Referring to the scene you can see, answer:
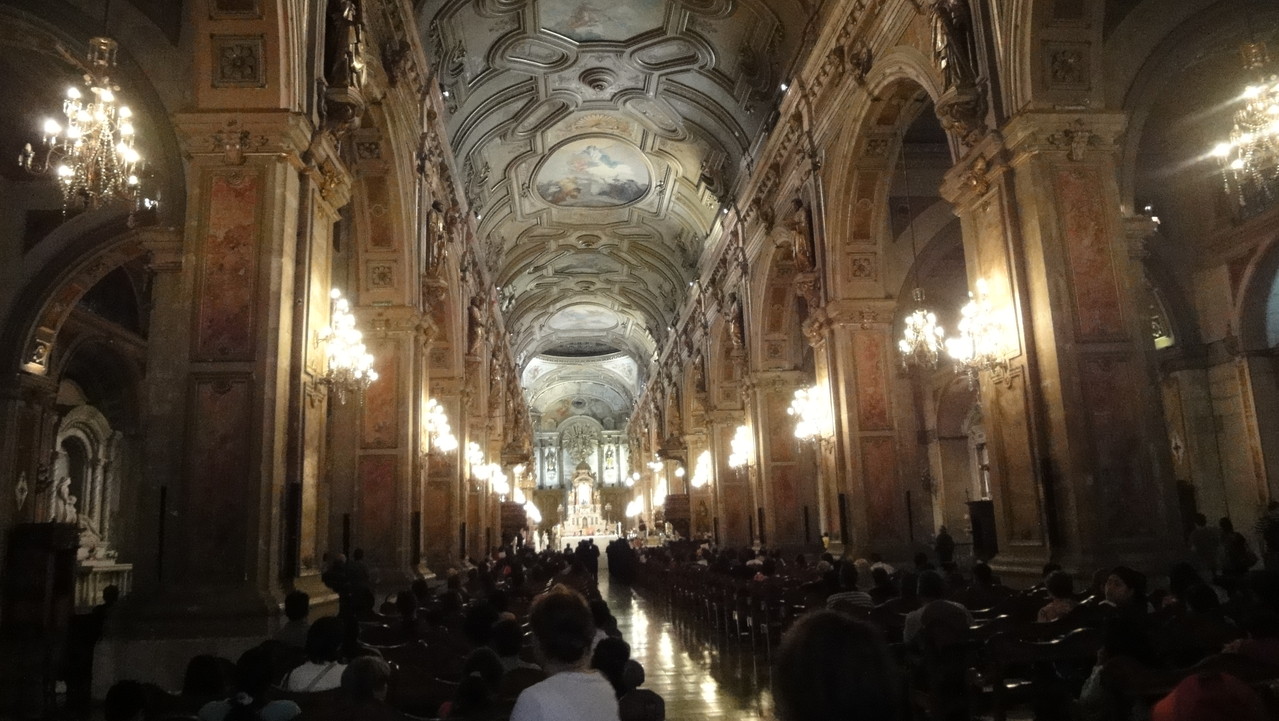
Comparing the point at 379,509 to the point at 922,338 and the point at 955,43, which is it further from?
the point at 955,43

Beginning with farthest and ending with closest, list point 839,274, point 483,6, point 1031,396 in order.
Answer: point 483,6
point 839,274
point 1031,396

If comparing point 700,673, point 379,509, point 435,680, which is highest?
point 379,509

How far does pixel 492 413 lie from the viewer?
2655 cm

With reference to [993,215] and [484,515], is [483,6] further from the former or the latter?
[484,515]

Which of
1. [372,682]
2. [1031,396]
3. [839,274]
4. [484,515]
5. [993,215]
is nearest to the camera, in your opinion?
[372,682]

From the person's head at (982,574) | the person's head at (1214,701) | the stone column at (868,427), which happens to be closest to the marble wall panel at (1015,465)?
the person's head at (982,574)

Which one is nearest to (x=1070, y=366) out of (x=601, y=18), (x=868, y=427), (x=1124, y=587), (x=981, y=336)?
(x=981, y=336)

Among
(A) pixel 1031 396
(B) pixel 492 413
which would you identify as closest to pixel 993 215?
(A) pixel 1031 396

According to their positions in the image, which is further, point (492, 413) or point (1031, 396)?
point (492, 413)

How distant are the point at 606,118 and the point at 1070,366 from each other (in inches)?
602

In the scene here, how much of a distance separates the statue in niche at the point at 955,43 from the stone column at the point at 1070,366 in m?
0.91

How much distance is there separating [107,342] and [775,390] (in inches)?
533

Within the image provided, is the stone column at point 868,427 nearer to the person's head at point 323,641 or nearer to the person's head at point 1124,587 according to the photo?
the person's head at point 1124,587

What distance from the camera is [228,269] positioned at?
7.50 meters
